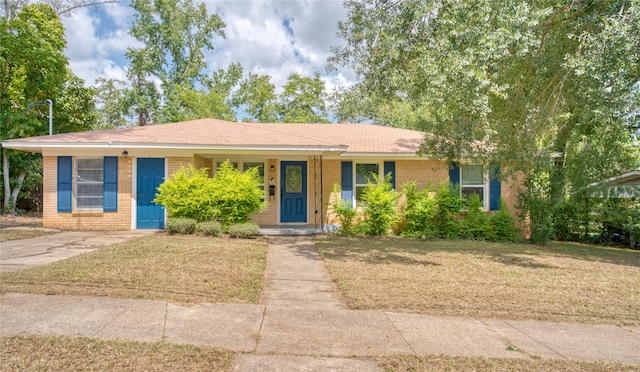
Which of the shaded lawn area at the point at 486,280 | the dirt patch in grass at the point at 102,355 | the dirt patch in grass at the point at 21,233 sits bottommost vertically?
the shaded lawn area at the point at 486,280

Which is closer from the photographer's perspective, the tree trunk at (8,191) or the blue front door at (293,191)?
the blue front door at (293,191)

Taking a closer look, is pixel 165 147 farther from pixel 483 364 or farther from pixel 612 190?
pixel 612 190

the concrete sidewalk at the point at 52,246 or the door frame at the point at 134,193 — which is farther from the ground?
the door frame at the point at 134,193

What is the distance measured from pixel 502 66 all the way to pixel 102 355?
8352mm

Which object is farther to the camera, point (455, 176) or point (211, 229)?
point (455, 176)

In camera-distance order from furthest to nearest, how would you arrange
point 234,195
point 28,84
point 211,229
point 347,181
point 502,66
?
point 28,84
point 347,181
point 234,195
point 211,229
point 502,66

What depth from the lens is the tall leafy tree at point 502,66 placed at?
7098 millimetres

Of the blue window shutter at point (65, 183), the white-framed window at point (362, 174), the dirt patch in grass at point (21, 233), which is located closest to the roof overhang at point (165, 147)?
the blue window shutter at point (65, 183)

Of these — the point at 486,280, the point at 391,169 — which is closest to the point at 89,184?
A: the point at 391,169

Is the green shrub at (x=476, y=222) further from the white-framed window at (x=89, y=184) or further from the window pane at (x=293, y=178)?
the white-framed window at (x=89, y=184)

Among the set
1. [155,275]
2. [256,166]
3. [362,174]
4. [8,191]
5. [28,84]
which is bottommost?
[155,275]

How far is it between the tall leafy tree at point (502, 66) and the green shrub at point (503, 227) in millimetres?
3177

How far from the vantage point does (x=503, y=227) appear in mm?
12266

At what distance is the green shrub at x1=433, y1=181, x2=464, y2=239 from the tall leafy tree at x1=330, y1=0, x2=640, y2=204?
259cm
